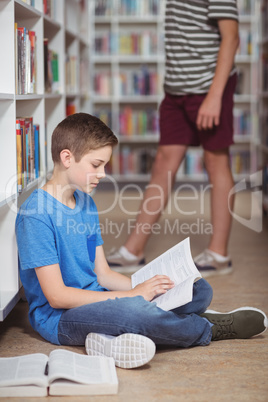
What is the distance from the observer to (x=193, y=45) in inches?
93.9

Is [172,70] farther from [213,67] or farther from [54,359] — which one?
[54,359]

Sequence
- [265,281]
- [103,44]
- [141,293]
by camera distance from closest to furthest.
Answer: [141,293] → [265,281] → [103,44]

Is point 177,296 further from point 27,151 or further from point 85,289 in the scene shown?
point 27,151

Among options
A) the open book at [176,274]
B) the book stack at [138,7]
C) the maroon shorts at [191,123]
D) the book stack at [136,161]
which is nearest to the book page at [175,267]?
the open book at [176,274]

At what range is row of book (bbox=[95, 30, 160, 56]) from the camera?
5047mm

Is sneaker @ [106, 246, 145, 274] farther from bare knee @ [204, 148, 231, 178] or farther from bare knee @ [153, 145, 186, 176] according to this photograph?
bare knee @ [204, 148, 231, 178]

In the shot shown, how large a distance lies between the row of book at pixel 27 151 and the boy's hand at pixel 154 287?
462mm

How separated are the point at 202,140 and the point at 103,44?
9.66 ft

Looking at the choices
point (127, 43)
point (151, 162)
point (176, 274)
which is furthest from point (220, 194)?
point (127, 43)

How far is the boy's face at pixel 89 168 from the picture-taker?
1.55 m

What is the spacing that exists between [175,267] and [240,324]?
0.25m

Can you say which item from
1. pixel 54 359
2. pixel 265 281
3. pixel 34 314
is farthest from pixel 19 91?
pixel 265 281

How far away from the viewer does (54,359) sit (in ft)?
4.50

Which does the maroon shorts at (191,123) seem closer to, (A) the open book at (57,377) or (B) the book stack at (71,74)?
(B) the book stack at (71,74)
